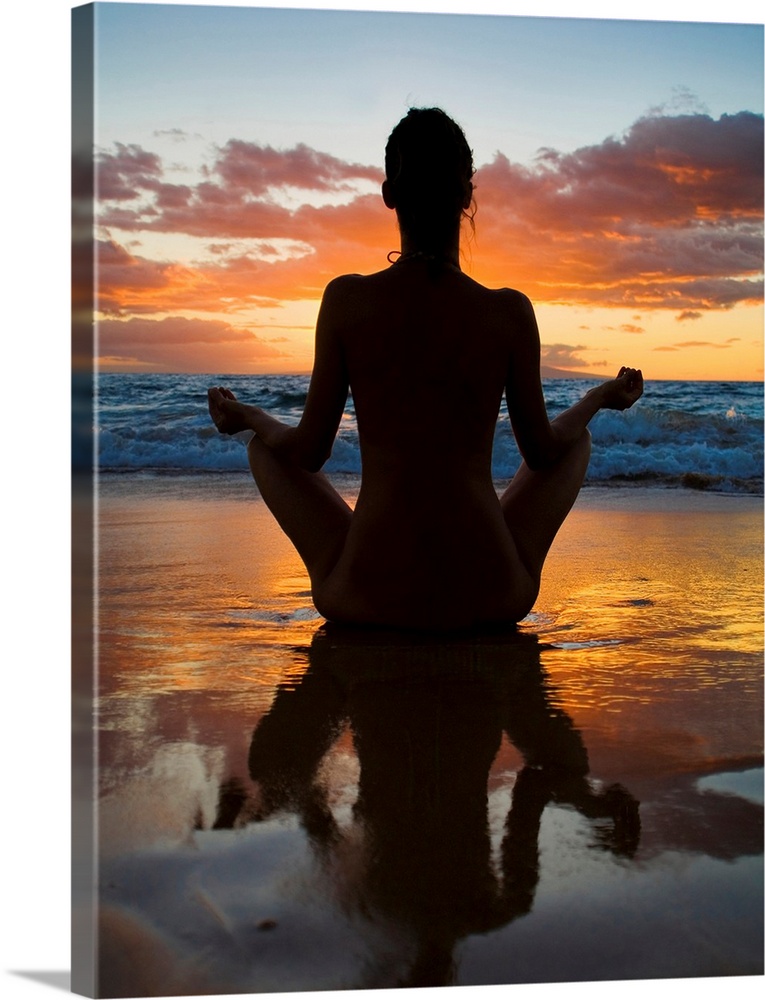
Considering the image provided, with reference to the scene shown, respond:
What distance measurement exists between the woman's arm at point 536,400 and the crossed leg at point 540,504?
0.12 feet

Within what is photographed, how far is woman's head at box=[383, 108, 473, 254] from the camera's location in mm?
2293

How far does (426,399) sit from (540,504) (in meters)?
0.41

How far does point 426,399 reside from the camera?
2.34 metres

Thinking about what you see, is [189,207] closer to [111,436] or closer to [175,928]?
[111,436]

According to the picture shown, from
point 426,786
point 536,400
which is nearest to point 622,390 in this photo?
point 536,400

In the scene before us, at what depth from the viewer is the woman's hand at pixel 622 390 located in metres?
2.64

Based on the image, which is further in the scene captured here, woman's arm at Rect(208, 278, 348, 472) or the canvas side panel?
woman's arm at Rect(208, 278, 348, 472)

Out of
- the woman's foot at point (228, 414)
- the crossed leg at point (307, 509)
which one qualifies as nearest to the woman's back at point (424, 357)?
the crossed leg at point (307, 509)

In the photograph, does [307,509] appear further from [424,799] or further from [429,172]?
[424,799]

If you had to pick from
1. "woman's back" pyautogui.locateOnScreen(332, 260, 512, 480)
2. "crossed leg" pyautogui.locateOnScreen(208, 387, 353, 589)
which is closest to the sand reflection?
"crossed leg" pyautogui.locateOnScreen(208, 387, 353, 589)

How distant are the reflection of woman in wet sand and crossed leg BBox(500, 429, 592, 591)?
58mm

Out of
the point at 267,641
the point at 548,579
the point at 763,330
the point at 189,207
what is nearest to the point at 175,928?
the point at 267,641

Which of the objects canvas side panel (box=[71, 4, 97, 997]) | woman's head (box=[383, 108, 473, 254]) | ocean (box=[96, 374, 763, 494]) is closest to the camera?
canvas side panel (box=[71, 4, 97, 997])

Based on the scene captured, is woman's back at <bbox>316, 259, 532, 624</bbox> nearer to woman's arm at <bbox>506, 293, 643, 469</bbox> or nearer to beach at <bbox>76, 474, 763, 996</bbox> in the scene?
woman's arm at <bbox>506, 293, 643, 469</bbox>
